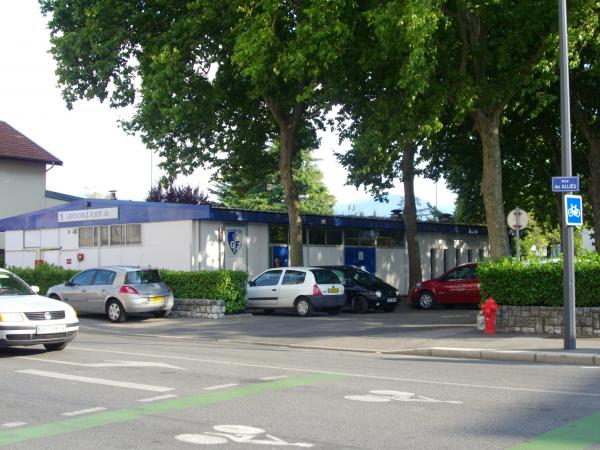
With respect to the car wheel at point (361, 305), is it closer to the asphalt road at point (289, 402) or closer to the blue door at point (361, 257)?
the blue door at point (361, 257)

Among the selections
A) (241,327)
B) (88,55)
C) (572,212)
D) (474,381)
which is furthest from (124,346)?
(88,55)

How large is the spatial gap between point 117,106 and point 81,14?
3.28m

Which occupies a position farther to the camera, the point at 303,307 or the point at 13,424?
the point at 303,307

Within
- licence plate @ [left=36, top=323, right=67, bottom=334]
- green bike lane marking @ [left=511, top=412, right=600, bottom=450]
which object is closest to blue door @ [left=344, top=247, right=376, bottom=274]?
Answer: licence plate @ [left=36, top=323, right=67, bottom=334]

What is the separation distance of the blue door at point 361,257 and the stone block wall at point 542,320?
1585cm

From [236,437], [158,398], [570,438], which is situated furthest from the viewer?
[158,398]

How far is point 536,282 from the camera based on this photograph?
17.5m

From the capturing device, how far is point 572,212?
14234 millimetres

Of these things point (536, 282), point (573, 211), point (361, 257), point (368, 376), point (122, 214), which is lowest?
point (368, 376)

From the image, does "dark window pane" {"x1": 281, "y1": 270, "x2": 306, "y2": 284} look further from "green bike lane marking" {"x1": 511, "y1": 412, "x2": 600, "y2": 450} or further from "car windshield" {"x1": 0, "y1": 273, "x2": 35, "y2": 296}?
"green bike lane marking" {"x1": 511, "y1": 412, "x2": 600, "y2": 450}

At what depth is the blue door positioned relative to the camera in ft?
110

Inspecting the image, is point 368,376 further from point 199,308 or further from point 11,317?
point 199,308

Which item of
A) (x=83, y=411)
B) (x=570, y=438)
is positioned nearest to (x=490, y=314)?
(x=570, y=438)

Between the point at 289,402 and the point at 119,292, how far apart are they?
1360cm
